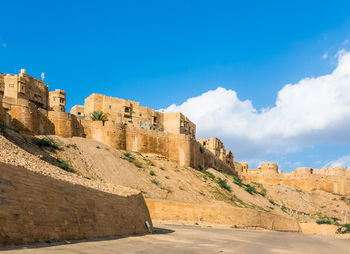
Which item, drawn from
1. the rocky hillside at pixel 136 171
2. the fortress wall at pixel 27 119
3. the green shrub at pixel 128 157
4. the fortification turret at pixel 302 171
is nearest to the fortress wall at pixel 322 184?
the fortification turret at pixel 302 171

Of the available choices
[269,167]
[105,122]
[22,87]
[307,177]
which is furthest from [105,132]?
[307,177]

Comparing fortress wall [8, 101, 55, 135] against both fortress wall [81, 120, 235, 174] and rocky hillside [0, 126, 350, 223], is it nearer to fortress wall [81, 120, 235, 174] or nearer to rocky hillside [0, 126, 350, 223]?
rocky hillside [0, 126, 350, 223]

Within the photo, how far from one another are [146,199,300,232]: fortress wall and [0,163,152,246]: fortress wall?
38.8ft

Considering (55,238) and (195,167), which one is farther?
(195,167)

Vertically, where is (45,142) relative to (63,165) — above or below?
above

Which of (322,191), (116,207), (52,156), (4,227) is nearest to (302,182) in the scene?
(322,191)

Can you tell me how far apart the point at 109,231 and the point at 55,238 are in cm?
293

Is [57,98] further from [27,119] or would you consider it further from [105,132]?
[27,119]

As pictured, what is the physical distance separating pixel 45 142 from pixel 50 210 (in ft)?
75.2

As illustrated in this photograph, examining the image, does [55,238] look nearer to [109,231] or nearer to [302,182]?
[109,231]

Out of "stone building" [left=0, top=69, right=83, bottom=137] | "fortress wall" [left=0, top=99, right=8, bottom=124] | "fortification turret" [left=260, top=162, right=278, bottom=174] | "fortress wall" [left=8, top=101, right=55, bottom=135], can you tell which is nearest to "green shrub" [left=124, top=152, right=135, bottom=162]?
"stone building" [left=0, top=69, right=83, bottom=137]

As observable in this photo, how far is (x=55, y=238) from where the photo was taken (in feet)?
26.9

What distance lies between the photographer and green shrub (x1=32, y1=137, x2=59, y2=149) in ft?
95.2

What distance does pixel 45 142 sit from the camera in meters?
29.6
